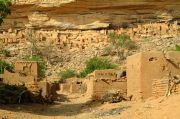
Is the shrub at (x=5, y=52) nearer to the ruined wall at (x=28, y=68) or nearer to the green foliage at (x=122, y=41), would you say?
the green foliage at (x=122, y=41)

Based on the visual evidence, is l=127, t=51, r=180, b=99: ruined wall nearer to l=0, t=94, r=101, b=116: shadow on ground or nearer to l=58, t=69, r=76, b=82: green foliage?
l=0, t=94, r=101, b=116: shadow on ground

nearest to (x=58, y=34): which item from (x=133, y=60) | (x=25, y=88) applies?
(x=25, y=88)

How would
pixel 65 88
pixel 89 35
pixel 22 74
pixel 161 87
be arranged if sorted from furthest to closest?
pixel 89 35, pixel 65 88, pixel 22 74, pixel 161 87

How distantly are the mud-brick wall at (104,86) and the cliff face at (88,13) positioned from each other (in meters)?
24.4

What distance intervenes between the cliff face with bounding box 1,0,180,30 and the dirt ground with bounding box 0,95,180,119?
24.6 m

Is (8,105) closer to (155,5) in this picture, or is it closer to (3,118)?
(3,118)

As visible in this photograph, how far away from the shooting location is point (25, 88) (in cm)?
1554

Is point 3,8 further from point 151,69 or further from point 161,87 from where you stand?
point 161,87

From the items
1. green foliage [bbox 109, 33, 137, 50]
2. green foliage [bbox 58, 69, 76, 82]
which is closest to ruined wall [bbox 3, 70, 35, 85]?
green foliage [bbox 58, 69, 76, 82]

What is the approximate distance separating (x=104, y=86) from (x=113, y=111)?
123 inches

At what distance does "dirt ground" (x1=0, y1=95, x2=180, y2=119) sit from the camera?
9562 millimetres

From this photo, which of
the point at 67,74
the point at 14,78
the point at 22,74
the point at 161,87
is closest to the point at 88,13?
the point at 67,74

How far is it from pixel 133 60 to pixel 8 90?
3861mm

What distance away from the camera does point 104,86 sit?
14781mm
